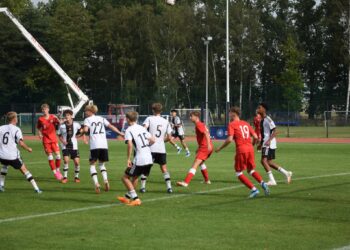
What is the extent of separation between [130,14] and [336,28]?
23766 mm

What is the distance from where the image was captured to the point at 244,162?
14.8 meters

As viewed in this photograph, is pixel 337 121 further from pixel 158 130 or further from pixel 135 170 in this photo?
pixel 135 170

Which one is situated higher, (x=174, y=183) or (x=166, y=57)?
(x=166, y=57)

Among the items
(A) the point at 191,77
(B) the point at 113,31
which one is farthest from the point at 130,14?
(A) the point at 191,77

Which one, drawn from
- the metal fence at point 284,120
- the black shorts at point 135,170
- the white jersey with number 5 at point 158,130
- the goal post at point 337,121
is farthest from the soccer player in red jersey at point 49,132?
the goal post at point 337,121

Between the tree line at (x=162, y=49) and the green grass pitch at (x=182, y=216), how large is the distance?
55.3 metres

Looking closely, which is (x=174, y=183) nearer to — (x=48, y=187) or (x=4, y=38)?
(x=48, y=187)

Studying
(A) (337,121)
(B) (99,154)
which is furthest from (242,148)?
(A) (337,121)

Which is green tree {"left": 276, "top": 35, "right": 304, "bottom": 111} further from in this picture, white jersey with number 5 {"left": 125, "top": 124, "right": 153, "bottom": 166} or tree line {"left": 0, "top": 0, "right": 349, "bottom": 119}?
white jersey with number 5 {"left": 125, "top": 124, "right": 153, "bottom": 166}

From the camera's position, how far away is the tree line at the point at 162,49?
79.1 m

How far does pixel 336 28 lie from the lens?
82.9 m

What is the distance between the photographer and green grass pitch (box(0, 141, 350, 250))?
998 cm

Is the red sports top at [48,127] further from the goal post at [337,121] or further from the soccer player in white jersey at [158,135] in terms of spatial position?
the goal post at [337,121]

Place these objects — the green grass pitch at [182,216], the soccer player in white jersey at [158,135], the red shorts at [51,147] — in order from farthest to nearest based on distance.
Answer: the red shorts at [51,147] → the soccer player in white jersey at [158,135] → the green grass pitch at [182,216]
